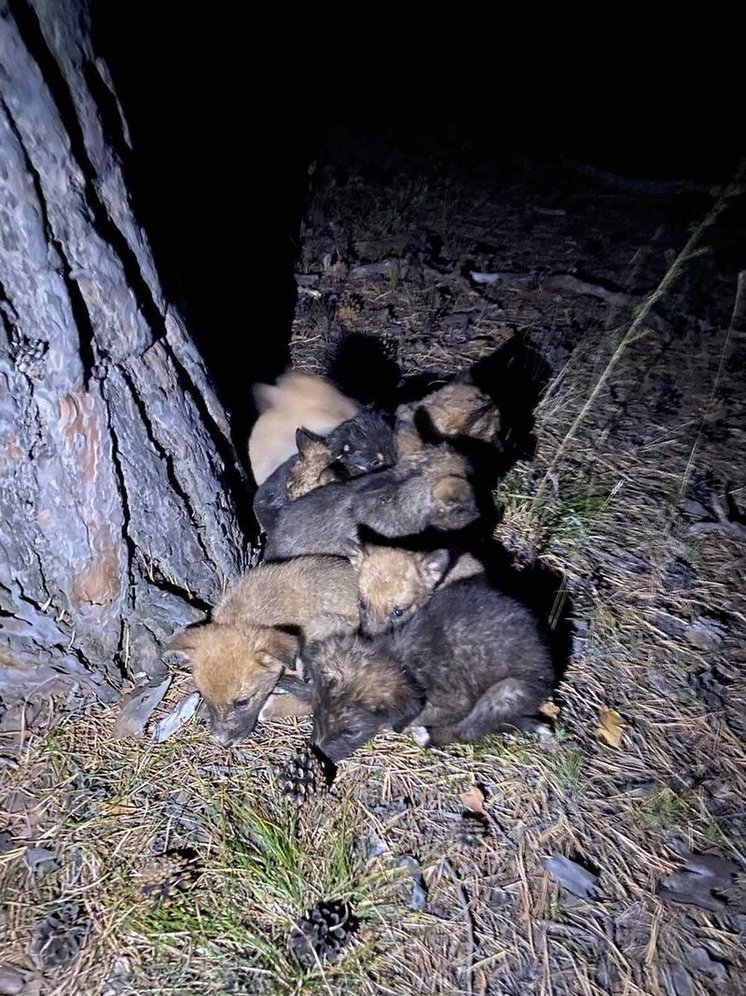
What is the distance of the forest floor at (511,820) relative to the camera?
2.80 m

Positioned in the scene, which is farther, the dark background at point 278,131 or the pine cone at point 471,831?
the dark background at point 278,131

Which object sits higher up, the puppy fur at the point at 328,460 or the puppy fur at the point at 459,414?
the puppy fur at the point at 459,414

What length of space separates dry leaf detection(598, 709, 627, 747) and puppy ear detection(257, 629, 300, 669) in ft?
5.09

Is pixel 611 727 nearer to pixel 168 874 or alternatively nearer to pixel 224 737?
pixel 224 737

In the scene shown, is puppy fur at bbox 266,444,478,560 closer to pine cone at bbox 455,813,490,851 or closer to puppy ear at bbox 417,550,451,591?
puppy ear at bbox 417,550,451,591

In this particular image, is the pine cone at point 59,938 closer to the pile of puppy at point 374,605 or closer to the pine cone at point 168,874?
the pine cone at point 168,874

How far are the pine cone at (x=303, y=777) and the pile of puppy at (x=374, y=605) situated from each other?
3.5 inches

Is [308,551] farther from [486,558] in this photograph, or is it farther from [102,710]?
[102,710]

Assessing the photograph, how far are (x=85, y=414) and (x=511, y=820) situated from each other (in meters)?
2.63

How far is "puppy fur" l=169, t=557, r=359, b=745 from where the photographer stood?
3.59 meters

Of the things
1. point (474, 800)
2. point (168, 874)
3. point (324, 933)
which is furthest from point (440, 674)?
point (168, 874)

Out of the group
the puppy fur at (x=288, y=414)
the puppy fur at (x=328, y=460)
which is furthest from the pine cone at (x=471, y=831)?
the puppy fur at (x=288, y=414)

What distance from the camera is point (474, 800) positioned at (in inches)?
130

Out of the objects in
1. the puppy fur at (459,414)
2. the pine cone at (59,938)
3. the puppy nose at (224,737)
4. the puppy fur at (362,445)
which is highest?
the puppy fur at (459,414)
